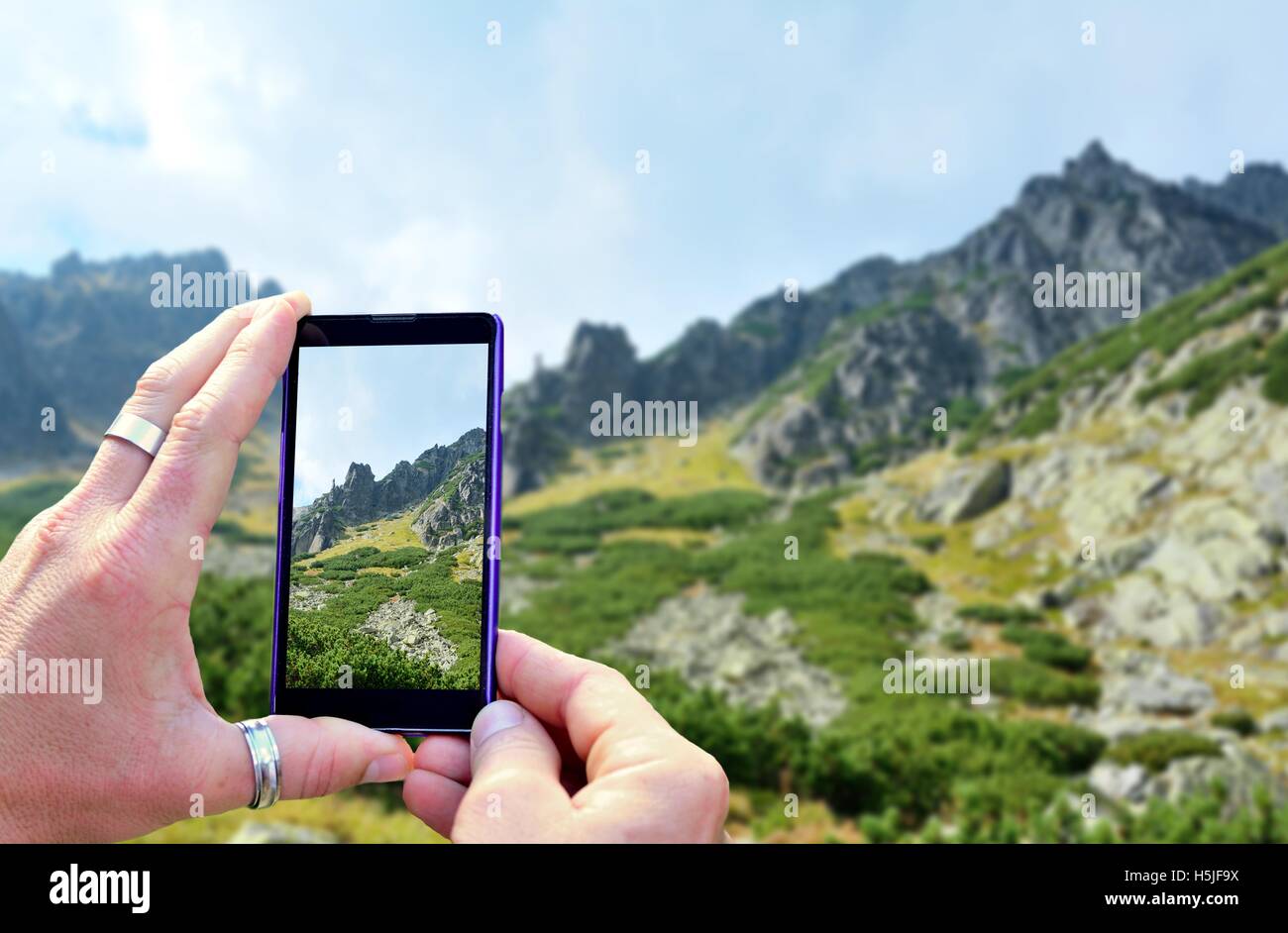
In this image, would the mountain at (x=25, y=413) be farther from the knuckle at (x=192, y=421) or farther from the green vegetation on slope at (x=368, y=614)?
the knuckle at (x=192, y=421)

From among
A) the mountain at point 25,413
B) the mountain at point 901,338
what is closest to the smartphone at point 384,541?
the mountain at point 901,338

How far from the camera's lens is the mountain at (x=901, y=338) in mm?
68125

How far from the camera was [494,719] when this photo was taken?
2223mm

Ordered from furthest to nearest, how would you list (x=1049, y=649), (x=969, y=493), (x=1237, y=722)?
1. (x=969, y=493)
2. (x=1049, y=649)
3. (x=1237, y=722)

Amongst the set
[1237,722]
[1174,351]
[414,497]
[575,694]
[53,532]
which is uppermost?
[1174,351]

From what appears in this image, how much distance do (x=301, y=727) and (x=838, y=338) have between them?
107 metres

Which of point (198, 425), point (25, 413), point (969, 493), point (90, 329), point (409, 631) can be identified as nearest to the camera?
point (198, 425)

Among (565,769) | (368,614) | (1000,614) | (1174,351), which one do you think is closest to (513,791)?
(565,769)

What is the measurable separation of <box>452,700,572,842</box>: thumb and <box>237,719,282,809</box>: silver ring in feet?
1.82

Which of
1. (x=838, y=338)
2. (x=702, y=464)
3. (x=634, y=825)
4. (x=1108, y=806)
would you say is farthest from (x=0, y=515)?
(x=838, y=338)

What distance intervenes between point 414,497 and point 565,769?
94cm

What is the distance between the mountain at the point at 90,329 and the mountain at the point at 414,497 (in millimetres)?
103120

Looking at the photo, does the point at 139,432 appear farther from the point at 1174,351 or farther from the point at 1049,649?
the point at 1174,351
